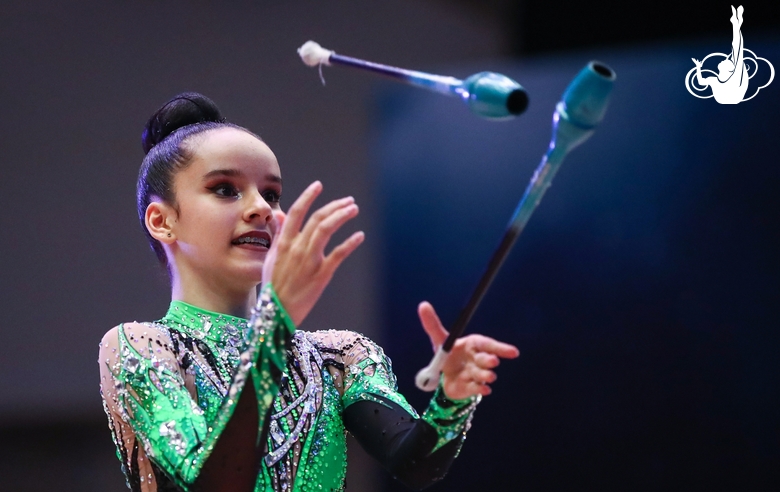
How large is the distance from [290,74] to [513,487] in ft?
4.56

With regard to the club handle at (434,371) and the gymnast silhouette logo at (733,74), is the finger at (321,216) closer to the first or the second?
the club handle at (434,371)

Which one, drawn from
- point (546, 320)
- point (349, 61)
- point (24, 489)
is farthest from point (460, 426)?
point (24, 489)

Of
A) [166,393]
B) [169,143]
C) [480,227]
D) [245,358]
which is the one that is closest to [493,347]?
[245,358]

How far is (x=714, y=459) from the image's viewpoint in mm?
2328

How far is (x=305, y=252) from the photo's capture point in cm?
98

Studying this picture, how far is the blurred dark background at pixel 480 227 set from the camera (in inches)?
90.4

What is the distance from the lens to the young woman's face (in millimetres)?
1274

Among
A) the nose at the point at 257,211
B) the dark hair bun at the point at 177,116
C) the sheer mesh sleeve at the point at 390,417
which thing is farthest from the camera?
the dark hair bun at the point at 177,116

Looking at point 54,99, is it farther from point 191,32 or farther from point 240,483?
point 240,483

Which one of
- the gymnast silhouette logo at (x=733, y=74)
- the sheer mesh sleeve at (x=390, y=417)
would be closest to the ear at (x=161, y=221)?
the sheer mesh sleeve at (x=390, y=417)

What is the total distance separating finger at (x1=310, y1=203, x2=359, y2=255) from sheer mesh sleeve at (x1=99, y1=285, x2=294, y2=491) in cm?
8

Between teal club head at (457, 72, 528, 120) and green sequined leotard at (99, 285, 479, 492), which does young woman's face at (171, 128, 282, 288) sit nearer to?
green sequined leotard at (99, 285, 479, 492)

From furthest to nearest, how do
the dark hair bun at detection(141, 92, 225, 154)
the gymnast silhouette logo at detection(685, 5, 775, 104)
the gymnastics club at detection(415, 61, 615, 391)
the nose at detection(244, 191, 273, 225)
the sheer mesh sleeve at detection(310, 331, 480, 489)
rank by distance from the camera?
1. the gymnast silhouette logo at detection(685, 5, 775, 104)
2. the dark hair bun at detection(141, 92, 225, 154)
3. the nose at detection(244, 191, 273, 225)
4. the sheer mesh sleeve at detection(310, 331, 480, 489)
5. the gymnastics club at detection(415, 61, 615, 391)

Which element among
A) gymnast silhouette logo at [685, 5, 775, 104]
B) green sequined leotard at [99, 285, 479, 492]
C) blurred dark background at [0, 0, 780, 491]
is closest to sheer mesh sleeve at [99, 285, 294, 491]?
green sequined leotard at [99, 285, 479, 492]
